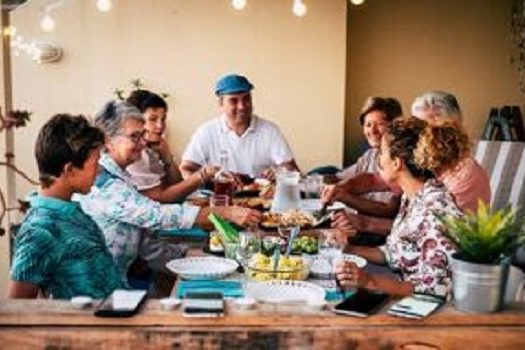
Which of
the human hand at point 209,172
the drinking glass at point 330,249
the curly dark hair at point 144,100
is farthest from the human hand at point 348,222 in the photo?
the curly dark hair at point 144,100

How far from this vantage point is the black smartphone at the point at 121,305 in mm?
1569

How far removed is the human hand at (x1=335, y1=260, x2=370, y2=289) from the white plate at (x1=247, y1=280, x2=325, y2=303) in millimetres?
65

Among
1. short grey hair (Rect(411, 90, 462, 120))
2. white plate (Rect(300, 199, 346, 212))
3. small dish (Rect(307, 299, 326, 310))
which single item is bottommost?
small dish (Rect(307, 299, 326, 310))

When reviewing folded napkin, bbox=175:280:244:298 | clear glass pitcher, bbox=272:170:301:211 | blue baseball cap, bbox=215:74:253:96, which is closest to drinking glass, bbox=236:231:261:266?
folded napkin, bbox=175:280:244:298

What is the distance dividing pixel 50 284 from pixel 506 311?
1177 millimetres

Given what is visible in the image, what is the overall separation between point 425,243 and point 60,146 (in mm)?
1057

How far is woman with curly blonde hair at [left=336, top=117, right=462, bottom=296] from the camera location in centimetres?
195

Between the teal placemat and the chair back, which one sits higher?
the chair back

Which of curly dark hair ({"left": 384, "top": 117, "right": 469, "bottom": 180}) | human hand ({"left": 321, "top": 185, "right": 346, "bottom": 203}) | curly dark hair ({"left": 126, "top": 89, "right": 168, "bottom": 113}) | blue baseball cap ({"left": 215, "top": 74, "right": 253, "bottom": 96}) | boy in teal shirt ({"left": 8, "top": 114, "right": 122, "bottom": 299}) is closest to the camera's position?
boy in teal shirt ({"left": 8, "top": 114, "right": 122, "bottom": 299})

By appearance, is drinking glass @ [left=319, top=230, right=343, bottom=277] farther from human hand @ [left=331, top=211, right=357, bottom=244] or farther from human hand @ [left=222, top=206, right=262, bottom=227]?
human hand @ [left=222, top=206, right=262, bottom=227]

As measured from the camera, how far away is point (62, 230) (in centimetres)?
202

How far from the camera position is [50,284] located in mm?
1997

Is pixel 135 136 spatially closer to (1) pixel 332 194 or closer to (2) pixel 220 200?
(2) pixel 220 200

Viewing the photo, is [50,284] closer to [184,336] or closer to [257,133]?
[184,336]
